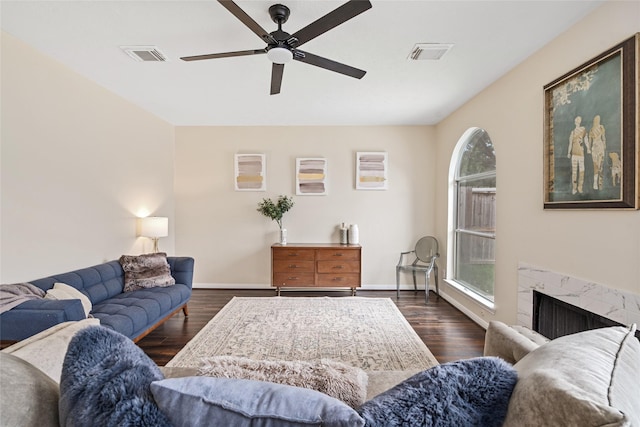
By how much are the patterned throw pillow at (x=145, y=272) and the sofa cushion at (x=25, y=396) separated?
2689mm

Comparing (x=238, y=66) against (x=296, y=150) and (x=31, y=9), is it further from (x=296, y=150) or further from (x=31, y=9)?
(x=296, y=150)

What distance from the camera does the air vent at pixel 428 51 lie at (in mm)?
2438

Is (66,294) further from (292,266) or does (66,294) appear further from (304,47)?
(304,47)

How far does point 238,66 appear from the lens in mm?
2820

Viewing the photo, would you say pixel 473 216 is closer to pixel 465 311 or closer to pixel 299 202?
pixel 465 311

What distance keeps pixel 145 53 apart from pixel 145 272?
219 centimetres

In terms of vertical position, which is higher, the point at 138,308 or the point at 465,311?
the point at 138,308

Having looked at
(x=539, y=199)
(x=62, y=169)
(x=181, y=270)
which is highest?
(x=62, y=169)

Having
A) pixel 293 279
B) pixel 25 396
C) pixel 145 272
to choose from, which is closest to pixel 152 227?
pixel 145 272

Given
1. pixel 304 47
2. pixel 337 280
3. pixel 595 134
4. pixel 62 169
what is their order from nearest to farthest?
pixel 595 134, pixel 304 47, pixel 62 169, pixel 337 280

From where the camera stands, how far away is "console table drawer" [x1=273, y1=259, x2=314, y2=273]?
4.39 m

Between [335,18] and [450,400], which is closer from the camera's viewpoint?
[450,400]

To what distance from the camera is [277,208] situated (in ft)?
15.4

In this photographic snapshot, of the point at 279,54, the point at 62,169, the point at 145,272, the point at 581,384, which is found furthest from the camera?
the point at 145,272
